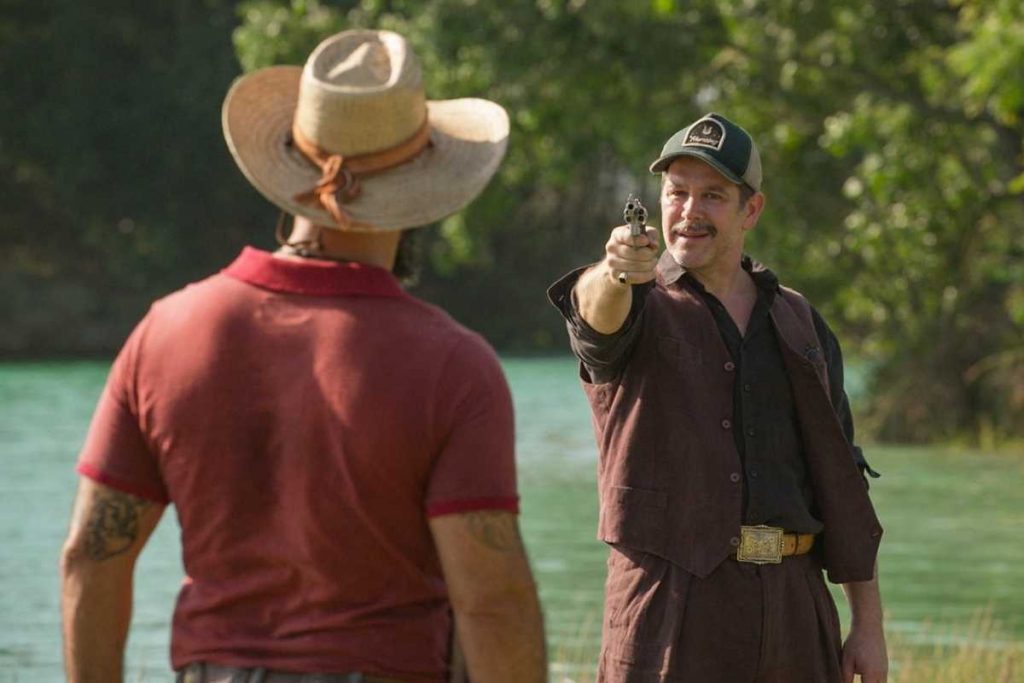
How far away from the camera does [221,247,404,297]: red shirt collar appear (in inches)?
142

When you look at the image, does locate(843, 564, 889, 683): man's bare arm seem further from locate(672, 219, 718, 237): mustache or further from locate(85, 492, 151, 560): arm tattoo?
locate(85, 492, 151, 560): arm tattoo

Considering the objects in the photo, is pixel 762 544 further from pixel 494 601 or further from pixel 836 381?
pixel 494 601

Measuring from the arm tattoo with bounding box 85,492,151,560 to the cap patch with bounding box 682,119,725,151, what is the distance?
1866 millimetres

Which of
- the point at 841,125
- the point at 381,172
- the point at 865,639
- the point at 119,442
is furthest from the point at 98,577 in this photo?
the point at 841,125

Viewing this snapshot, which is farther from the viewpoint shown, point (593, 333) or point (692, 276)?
point (692, 276)

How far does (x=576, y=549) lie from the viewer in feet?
58.5

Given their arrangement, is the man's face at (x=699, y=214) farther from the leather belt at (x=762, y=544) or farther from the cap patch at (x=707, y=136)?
the leather belt at (x=762, y=544)

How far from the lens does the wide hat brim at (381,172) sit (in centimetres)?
369

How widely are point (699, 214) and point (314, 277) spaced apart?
5.46 feet

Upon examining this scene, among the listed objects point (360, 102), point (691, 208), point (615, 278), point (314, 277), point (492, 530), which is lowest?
point (492, 530)

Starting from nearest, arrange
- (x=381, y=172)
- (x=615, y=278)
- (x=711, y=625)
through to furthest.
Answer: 1. (x=381, y=172)
2. (x=615, y=278)
3. (x=711, y=625)

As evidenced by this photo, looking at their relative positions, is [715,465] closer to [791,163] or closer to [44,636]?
[44,636]

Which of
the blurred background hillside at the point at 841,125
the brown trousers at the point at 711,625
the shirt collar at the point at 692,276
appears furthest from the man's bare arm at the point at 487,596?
the blurred background hillside at the point at 841,125

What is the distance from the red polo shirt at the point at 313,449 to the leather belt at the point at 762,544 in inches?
56.6
